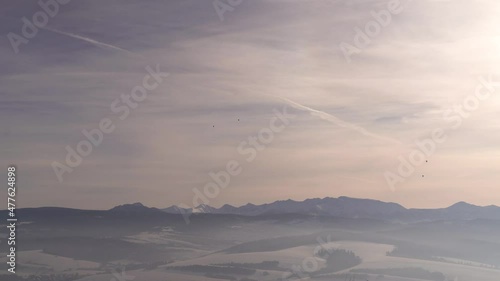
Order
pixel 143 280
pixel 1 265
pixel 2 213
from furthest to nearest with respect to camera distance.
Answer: pixel 143 280
pixel 1 265
pixel 2 213

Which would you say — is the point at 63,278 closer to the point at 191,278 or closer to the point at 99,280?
the point at 99,280

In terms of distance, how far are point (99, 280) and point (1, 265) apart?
28843 millimetres

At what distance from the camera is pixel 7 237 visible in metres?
186

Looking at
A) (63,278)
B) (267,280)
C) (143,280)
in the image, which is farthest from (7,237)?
(267,280)

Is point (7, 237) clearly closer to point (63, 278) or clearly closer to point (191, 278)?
point (63, 278)

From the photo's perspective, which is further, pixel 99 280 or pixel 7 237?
pixel 99 280

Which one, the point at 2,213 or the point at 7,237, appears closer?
the point at 2,213

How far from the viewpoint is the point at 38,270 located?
19438cm

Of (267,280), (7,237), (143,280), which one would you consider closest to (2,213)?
(7,237)

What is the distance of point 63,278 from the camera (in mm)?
193000

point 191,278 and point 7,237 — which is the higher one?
point 7,237

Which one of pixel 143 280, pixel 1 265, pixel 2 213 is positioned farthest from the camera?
pixel 143 280

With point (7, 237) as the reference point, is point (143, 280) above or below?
below

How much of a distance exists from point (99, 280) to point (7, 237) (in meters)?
30.0
